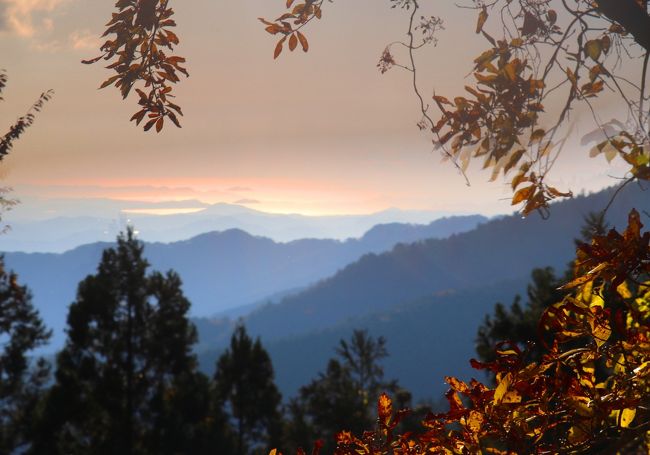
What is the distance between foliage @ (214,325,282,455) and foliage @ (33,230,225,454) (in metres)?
4.73

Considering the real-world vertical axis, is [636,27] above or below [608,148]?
above

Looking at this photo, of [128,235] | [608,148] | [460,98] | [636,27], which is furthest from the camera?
[128,235]

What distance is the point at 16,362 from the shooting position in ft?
53.8

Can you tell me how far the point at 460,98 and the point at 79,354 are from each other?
17.5 metres

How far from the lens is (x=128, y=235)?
17.8 metres

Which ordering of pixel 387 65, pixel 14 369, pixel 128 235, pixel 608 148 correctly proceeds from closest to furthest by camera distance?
pixel 608 148 → pixel 387 65 → pixel 14 369 → pixel 128 235

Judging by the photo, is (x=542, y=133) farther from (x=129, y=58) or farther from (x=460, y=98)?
(x=129, y=58)

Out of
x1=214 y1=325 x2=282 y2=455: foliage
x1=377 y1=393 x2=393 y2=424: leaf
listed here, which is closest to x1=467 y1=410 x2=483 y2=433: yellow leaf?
Answer: x1=377 y1=393 x2=393 y2=424: leaf

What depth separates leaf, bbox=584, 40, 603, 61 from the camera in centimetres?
215

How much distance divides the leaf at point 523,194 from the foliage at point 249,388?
22943 mm

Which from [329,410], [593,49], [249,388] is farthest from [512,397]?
[249,388]

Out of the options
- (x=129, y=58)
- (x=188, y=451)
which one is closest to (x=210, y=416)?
(x=188, y=451)

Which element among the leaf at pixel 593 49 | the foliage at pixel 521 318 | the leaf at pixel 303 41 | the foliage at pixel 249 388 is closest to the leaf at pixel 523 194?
the leaf at pixel 593 49

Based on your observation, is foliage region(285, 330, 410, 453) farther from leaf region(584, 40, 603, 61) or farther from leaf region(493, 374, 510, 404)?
leaf region(493, 374, 510, 404)
